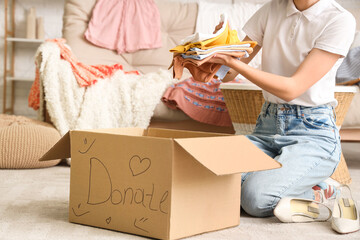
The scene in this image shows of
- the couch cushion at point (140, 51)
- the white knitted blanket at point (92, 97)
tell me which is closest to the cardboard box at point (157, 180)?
the white knitted blanket at point (92, 97)

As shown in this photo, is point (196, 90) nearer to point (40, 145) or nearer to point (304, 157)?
point (40, 145)

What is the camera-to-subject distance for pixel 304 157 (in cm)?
142

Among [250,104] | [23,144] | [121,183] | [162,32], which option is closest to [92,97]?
[23,144]

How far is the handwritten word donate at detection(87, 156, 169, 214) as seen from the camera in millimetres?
1078

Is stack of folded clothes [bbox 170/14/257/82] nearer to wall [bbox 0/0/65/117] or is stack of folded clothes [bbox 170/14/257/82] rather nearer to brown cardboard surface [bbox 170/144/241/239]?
brown cardboard surface [bbox 170/144/241/239]

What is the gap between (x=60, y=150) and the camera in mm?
1262

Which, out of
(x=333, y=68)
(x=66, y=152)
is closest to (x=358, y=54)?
(x=333, y=68)

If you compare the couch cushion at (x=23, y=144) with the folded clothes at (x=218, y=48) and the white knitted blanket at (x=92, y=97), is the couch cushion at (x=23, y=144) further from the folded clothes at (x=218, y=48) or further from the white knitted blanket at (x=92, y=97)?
the folded clothes at (x=218, y=48)

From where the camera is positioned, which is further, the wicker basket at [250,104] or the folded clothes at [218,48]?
the wicker basket at [250,104]

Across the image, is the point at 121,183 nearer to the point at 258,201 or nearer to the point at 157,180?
the point at 157,180

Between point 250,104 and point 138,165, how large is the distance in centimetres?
97

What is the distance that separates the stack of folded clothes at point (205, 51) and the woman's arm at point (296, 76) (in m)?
0.04

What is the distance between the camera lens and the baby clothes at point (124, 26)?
118 inches

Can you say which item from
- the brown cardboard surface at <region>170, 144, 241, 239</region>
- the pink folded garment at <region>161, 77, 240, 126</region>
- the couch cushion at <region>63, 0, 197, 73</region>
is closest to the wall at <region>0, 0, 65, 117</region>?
the couch cushion at <region>63, 0, 197, 73</region>
